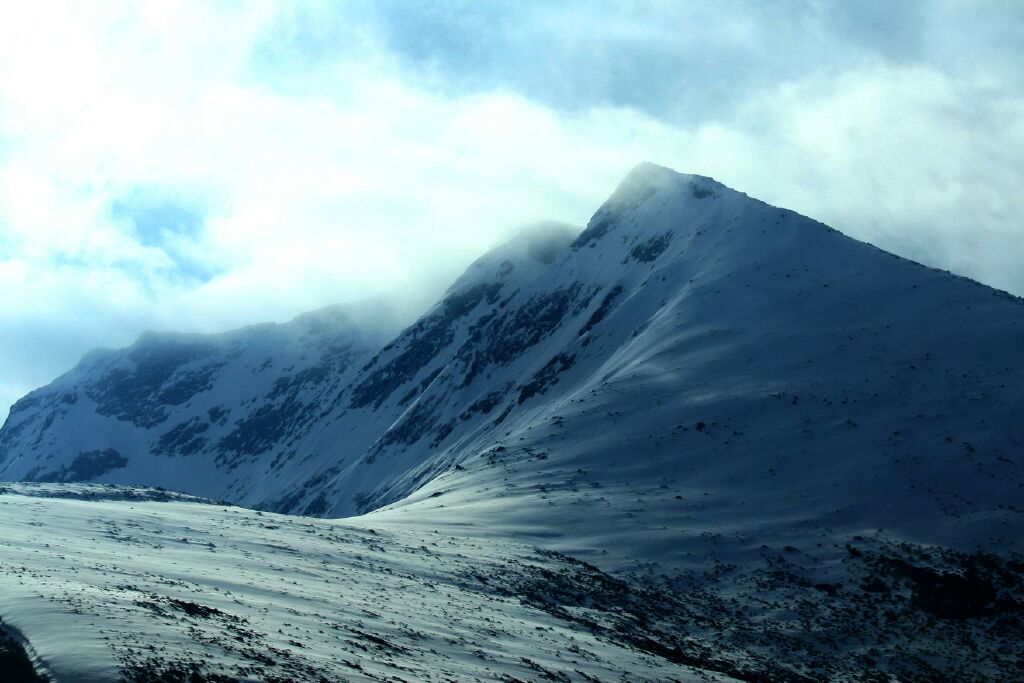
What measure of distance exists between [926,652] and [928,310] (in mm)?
38036

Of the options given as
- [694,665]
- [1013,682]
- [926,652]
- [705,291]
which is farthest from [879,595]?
[705,291]

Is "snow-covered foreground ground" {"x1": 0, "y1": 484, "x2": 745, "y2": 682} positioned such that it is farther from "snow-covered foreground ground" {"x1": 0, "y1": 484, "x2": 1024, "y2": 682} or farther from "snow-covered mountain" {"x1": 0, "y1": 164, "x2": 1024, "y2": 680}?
"snow-covered mountain" {"x1": 0, "y1": 164, "x2": 1024, "y2": 680}

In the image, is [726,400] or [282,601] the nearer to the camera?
[282,601]

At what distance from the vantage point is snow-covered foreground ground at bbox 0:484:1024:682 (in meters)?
22.8

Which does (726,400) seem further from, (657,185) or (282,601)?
(657,185)

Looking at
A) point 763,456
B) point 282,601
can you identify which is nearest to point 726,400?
point 763,456

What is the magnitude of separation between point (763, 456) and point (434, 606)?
99.4ft

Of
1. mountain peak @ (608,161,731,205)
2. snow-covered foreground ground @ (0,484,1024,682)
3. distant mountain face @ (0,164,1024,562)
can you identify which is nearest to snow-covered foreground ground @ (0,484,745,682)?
snow-covered foreground ground @ (0,484,1024,682)

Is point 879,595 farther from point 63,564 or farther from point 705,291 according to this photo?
point 705,291

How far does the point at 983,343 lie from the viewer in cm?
6481

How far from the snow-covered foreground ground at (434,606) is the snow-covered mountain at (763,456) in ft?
0.78

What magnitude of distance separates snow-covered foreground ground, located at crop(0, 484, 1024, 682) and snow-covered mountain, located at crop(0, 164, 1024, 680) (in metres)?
0.24

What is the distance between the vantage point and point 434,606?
3438 cm

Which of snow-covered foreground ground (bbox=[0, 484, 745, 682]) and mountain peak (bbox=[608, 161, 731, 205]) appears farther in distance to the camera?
mountain peak (bbox=[608, 161, 731, 205])
